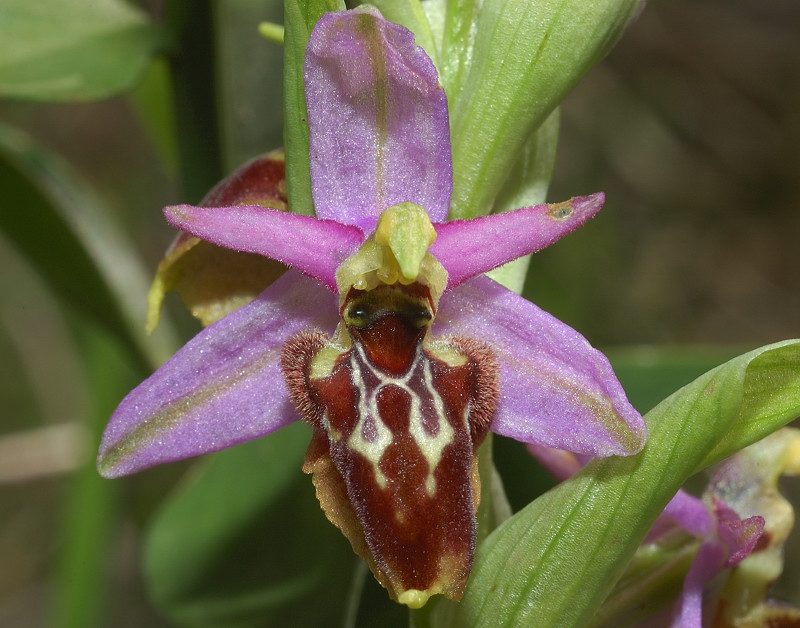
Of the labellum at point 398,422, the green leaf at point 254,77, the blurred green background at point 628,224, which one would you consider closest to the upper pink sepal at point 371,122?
the labellum at point 398,422

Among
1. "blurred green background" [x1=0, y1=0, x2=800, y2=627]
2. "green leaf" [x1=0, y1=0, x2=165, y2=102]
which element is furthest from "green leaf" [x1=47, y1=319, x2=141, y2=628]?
"green leaf" [x1=0, y1=0, x2=165, y2=102]

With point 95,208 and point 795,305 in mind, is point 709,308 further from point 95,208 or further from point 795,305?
point 95,208

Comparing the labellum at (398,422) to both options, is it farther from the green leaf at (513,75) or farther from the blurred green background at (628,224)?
the blurred green background at (628,224)

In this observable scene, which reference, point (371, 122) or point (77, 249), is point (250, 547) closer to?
point (77, 249)

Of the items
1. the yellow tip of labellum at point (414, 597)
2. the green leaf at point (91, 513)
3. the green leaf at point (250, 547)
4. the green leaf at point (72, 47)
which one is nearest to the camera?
the yellow tip of labellum at point (414, 597)

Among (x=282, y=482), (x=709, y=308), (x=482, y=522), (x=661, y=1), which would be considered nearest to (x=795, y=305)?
(x=709, y=308)

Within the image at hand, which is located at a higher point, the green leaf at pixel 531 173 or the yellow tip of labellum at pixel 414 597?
the green leaf at pixel 531 173

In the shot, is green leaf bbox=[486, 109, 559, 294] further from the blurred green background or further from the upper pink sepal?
the blurred green background
